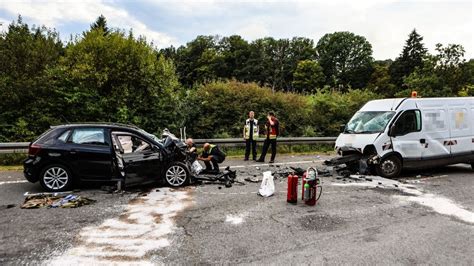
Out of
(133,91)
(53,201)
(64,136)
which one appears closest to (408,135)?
(64,136)

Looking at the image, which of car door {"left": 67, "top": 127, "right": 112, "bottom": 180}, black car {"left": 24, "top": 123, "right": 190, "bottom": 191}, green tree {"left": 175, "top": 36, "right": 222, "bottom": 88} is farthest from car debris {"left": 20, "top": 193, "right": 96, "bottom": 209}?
green tree {"left": 175, "top": 36, "right": 222, "bottom": 88}

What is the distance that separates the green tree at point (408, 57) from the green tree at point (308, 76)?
15.6 metres

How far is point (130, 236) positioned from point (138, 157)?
299 cm

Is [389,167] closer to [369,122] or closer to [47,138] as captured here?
[369,122]

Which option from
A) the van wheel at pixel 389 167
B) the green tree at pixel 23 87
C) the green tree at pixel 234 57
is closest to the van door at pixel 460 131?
the van wheel at pixel 389 167

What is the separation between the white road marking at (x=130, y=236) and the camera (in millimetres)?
4398

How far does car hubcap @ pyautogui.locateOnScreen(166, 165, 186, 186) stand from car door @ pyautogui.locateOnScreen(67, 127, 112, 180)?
135cm

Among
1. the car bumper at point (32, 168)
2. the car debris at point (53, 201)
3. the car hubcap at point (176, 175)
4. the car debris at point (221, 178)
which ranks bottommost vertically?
the car debris at point (53, 201)

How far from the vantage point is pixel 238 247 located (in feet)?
15.9

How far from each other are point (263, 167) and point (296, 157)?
10.2 feet

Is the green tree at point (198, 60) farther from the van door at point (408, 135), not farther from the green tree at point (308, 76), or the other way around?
the van door at point (408, 135)

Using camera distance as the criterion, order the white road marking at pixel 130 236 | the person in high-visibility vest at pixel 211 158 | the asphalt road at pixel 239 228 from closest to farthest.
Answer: the white road marking at pixel 130 236, the asphalt road at pixel 239 228, the person in high-visibility vest at pixel 211 158

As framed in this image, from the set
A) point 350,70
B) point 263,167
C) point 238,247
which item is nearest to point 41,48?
point 263,167

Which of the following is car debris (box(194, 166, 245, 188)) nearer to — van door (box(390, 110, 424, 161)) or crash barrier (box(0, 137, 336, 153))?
crash barrier (box(0, 137, 336, 153))
